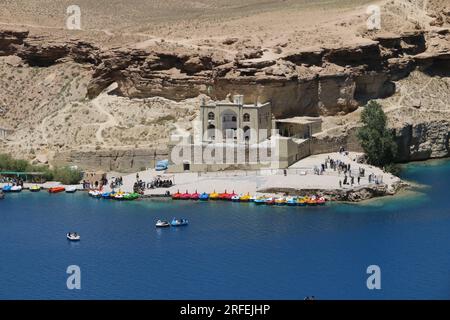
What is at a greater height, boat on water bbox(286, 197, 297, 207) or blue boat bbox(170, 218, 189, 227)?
boat on water bbox(286, 197, 297, 207)

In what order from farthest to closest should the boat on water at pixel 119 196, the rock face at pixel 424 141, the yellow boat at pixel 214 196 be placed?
the rock face at pixel 424 141 → the boat on water at pixel 119 196 → the yellow boat at pixel 214 196

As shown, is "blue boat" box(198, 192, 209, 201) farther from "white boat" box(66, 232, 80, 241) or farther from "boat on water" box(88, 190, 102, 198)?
"white boat" box(66, 232, 80, 241)

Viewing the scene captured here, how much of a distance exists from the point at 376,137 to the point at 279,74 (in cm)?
906

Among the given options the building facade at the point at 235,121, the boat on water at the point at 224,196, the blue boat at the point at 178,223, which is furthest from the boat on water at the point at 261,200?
the building facade at the point at 235,121

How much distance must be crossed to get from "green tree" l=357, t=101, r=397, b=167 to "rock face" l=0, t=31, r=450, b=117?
5.68 meters

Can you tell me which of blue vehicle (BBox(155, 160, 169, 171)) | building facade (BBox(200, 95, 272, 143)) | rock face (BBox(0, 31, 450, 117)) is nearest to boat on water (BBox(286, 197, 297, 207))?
building facade (BBox(200, 95, 272, 143))

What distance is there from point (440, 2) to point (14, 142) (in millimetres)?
42313

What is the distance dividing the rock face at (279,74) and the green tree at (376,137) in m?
5.68

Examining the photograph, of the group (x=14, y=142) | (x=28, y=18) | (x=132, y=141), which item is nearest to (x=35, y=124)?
(x=14, y=142)

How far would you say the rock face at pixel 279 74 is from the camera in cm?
10012

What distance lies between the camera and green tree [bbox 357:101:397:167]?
9706cm

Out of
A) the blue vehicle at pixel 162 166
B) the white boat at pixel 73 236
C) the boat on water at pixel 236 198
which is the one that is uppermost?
the blue vehicle at pixel 162 166

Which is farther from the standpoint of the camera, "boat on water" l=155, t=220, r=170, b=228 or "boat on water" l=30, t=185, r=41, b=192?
"boat on water" l=30, t=185, r=41, b=192

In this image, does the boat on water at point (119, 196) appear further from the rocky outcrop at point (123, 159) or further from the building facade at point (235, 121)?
the building facade at point (235, 121)
